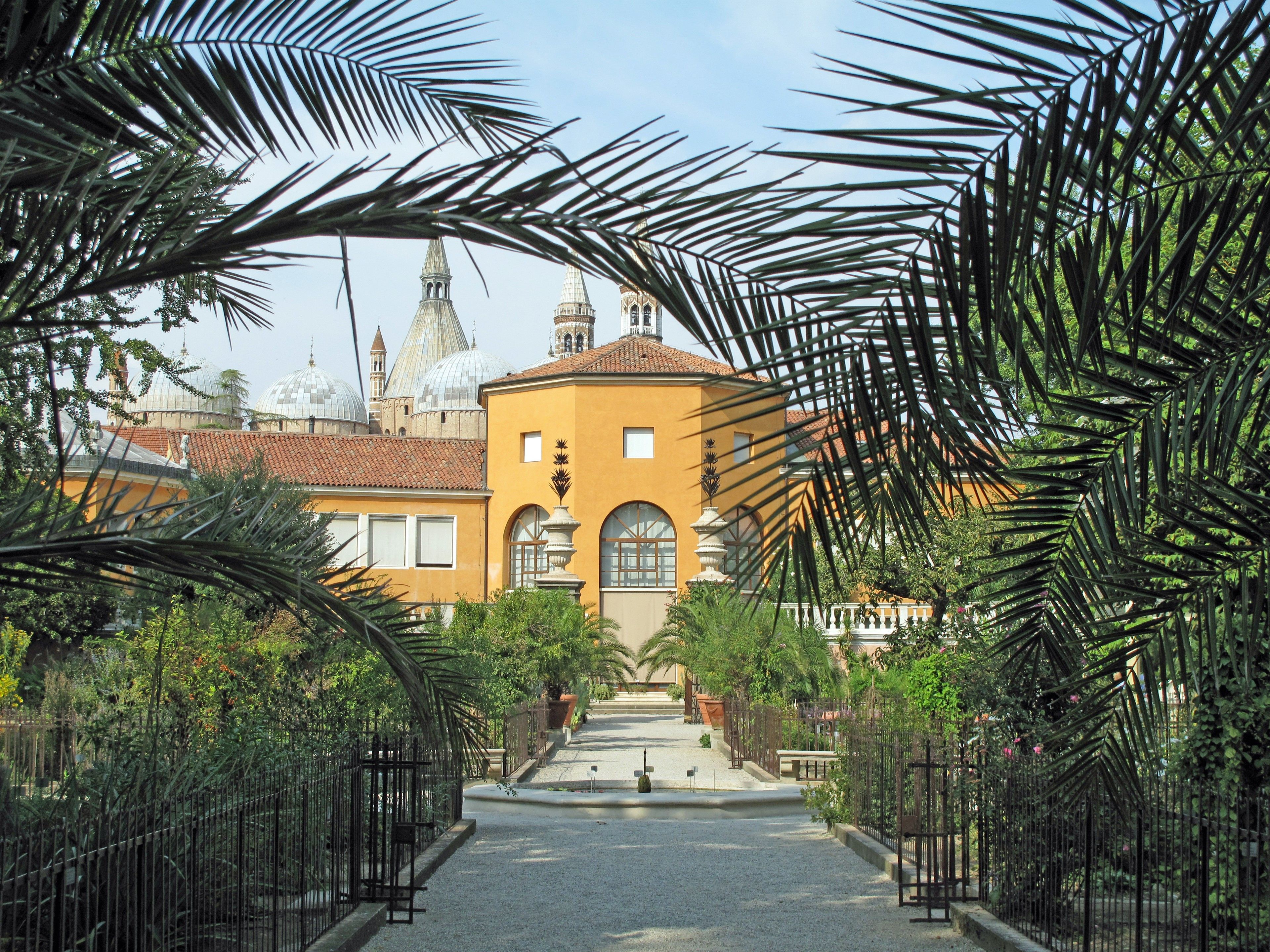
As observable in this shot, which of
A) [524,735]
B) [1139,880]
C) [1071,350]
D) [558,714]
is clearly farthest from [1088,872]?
[558,714]

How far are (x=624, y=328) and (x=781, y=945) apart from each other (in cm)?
8395

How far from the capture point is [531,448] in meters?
38.8

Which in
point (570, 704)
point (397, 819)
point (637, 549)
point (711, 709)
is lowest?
point (711, 709)

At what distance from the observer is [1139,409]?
4.72 m

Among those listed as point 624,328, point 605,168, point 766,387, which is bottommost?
point 766,387

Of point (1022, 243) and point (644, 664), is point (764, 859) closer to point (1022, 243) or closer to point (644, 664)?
point (1022, 243)

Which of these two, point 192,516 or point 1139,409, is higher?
point 1139,409

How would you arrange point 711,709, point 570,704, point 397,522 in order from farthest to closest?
point 397,522 → point 711,709 → point 570,704

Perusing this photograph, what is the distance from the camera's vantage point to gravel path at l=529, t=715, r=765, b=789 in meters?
16.1

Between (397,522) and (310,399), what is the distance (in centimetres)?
4804

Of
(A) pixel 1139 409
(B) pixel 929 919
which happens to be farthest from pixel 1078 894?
(A) pixel 1139 409

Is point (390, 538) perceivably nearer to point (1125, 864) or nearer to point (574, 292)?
point (1125, 864)

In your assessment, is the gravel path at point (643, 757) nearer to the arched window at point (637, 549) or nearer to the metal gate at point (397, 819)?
the metal gate at point (397, 819)

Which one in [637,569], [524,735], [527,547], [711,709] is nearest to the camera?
[524,735]
